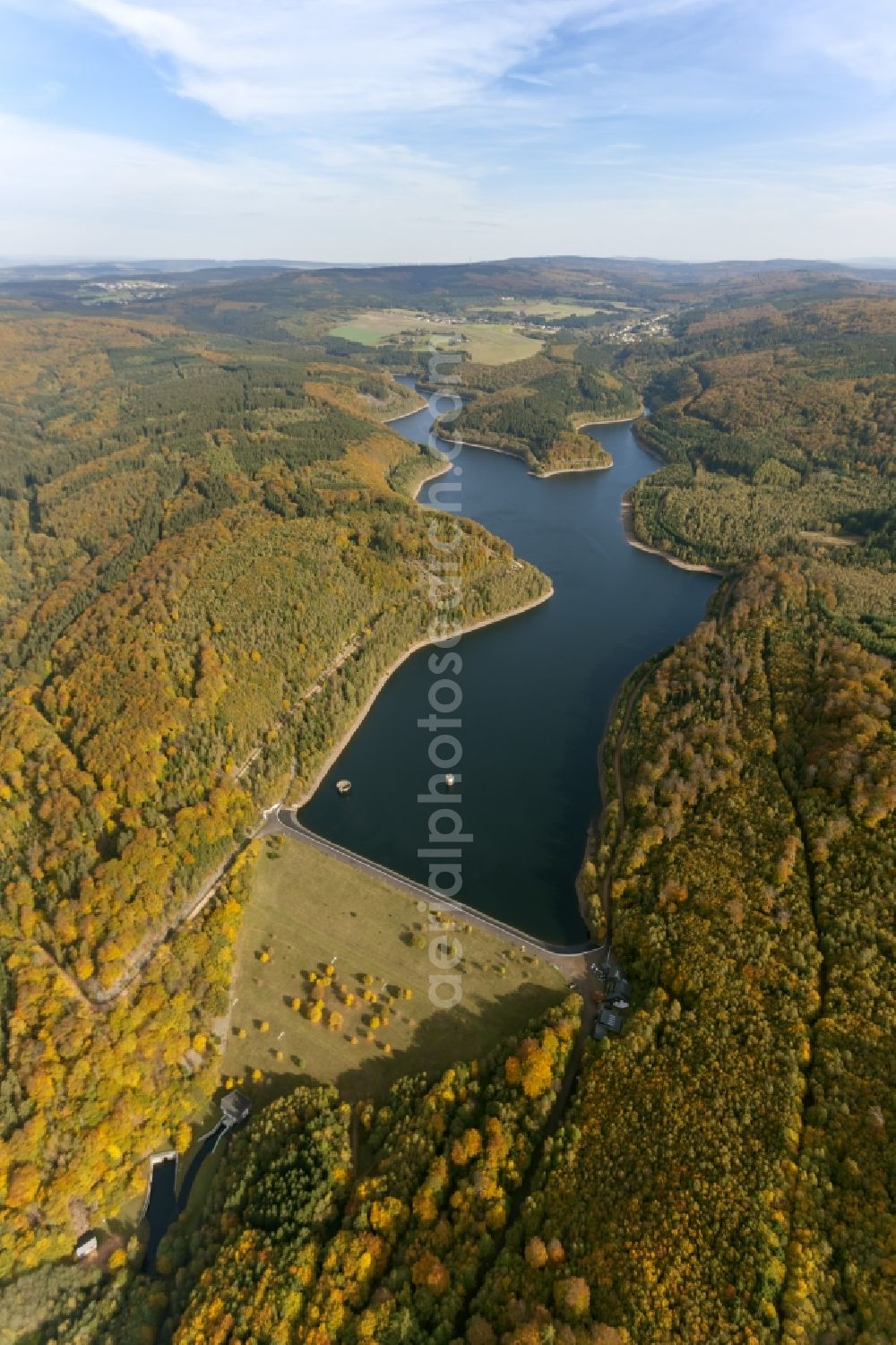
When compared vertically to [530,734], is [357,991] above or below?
below

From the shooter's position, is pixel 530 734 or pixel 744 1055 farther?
pixel 530 734

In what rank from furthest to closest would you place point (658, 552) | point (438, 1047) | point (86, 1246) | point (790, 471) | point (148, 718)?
point (790, 471), point (658, 552), point (148, 718), point (438, 1047), point (86, 1246)

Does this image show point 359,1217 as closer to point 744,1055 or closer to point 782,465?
point 744,1055

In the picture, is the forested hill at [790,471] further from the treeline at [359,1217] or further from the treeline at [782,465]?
the treeline at [359,1217]

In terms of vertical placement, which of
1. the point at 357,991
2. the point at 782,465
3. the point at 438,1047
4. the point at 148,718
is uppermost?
the point at 782,465

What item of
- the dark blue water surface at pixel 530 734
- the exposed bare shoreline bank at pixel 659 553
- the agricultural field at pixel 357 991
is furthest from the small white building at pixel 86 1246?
the exposed bare shoreline bank at pixel 659 553

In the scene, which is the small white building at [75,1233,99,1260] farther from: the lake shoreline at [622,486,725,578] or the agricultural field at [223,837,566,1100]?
the lake shoreline at [622,486,725,578]

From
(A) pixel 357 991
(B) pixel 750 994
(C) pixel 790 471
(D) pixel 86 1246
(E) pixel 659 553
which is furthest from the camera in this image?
(C) pixel 790 471

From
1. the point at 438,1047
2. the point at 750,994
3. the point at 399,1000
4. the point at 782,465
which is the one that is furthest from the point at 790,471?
the point at 438,1047
